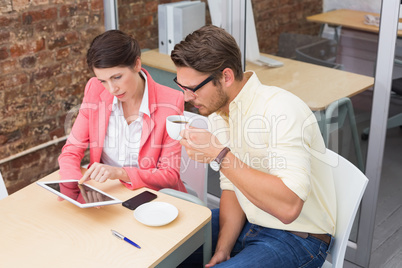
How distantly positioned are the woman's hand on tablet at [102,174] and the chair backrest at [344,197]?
28.2 inches

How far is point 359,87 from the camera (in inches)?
83.7

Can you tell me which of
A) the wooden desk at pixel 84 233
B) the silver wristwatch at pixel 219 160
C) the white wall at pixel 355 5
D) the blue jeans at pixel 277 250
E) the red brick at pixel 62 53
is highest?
the white wall at pixel 355 5

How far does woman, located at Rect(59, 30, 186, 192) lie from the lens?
1.83 metres

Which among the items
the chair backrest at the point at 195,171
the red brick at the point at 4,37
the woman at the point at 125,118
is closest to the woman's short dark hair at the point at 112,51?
the woman at the point at 125,118

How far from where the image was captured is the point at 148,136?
189cm

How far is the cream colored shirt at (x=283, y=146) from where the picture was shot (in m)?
1.40

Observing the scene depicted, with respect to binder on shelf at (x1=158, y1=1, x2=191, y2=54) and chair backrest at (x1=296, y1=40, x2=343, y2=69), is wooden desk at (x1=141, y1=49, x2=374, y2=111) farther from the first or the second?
binder on shelf at (x1=158, y1=1, x2=191, y2=54)

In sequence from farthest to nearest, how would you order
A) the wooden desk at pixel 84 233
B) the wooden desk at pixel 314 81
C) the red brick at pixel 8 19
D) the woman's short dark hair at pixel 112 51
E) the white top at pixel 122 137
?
the red brick at pixel 8 19, the wooden desk at pixel 314 81, the white top at pixel 122 137, the woman's short dark hair at pixel 112 51, the wooden desk at pixel 84 233

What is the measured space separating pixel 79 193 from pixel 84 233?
0.67 ft

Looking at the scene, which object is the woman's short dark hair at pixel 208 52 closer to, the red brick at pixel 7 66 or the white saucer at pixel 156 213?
the white saucer at pixel 156 213

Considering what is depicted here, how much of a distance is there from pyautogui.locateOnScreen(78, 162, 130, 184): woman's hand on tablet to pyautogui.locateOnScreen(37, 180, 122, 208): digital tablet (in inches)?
1.6

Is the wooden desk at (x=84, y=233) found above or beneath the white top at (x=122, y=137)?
beneath

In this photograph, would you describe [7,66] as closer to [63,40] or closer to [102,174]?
[63,40]

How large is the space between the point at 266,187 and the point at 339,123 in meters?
1.04
